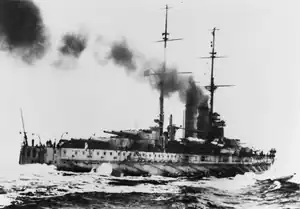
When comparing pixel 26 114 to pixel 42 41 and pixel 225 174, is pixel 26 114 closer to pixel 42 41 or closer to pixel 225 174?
pixel 42 41

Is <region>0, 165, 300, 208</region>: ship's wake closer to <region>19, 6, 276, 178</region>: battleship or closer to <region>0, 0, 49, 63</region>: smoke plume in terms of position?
<region>19, 6, 276, 178</region>: battleship

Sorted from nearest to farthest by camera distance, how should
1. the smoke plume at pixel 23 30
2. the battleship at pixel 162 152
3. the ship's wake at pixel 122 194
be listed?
the ship's wake at pixel 122 194 < the smoke plume at pixel 23 30 < the battleship at pixel 162 152

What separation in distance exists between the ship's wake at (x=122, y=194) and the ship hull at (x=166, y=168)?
1.46 m

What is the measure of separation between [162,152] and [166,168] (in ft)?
2.06

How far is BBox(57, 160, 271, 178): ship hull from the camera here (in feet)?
35.5

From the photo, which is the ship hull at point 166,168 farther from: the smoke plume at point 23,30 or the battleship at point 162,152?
the smoke plume at point 23,30

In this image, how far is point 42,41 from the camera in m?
8.07

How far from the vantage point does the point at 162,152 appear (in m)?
12.3

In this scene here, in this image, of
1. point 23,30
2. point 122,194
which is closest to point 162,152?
point 122,194

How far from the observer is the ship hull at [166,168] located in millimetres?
10828

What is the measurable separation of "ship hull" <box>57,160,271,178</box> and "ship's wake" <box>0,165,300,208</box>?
4.80ft

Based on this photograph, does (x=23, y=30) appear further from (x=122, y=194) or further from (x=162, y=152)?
(x=162, y=152)

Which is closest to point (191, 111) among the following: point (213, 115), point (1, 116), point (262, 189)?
point (213, 115)

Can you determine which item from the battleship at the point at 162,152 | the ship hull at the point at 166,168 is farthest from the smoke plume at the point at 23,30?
the ship hull at the point at 166,168
